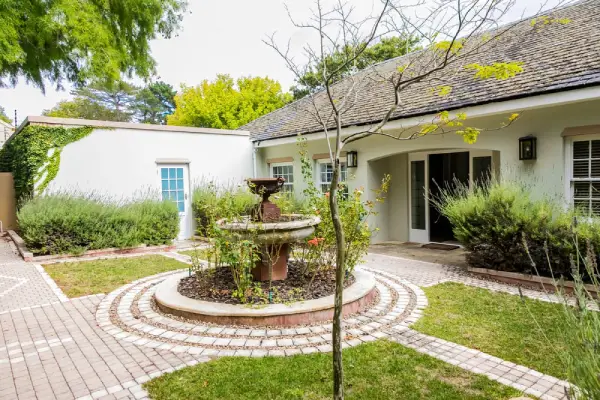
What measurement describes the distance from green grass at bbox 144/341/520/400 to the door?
9115 millimetres

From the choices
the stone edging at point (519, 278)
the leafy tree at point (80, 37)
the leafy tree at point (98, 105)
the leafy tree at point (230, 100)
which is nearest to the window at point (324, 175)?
the stone edging at point (519, 278)

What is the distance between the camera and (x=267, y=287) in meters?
5.40

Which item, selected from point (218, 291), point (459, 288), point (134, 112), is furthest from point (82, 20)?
point (134, 112)

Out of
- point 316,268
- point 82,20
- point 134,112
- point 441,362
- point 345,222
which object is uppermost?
point 134,112

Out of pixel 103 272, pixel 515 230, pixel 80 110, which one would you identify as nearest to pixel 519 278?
pixel 515 230

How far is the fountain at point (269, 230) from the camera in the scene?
514cm

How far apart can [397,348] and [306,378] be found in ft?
3.61

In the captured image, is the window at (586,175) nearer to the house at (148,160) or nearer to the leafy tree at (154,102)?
the house at (148,160)

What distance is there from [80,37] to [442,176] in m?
11.1

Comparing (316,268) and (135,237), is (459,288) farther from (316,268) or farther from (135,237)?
(135,237)

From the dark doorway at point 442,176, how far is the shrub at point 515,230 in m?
3.35

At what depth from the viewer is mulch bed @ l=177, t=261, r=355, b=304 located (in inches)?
196

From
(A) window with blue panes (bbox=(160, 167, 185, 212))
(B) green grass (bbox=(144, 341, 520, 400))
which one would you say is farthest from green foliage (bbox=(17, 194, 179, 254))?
(B) green grass (bbox=(144, 341, 520, 400))

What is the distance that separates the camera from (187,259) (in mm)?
8711
